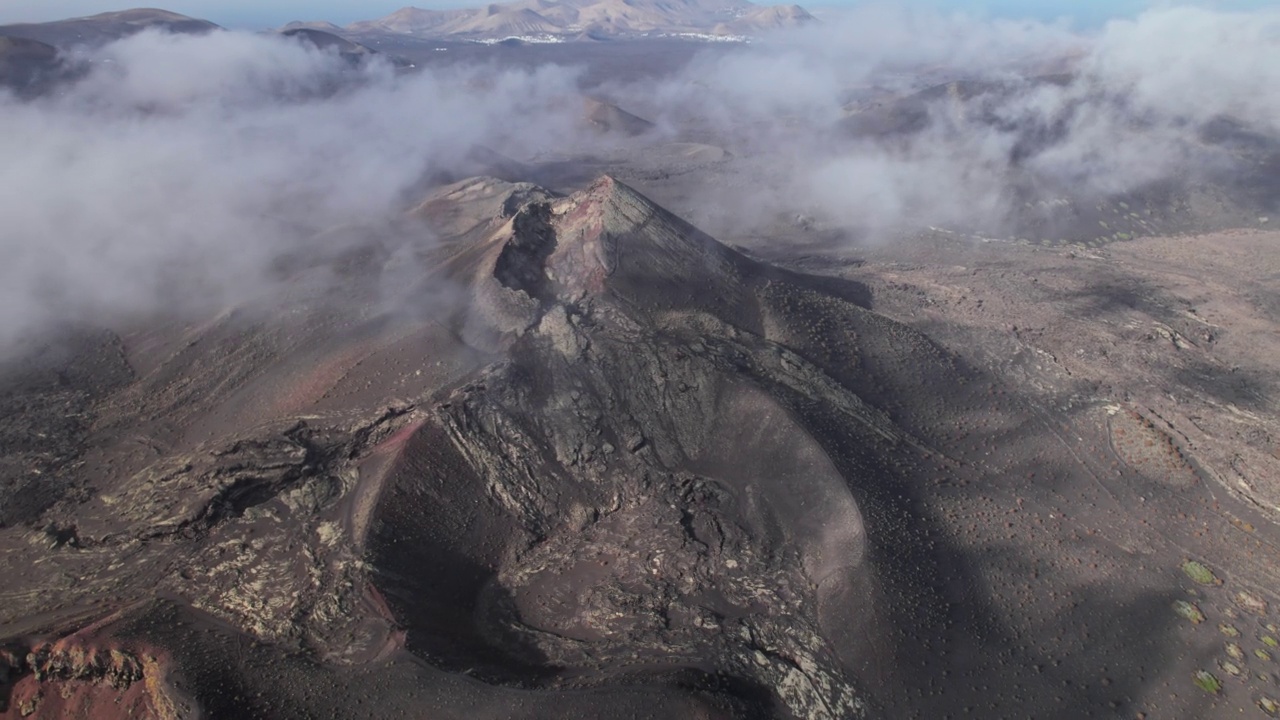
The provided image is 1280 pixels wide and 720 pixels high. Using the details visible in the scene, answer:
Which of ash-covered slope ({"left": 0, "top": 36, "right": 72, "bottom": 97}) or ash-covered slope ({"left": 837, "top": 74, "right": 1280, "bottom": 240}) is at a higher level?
ash-covered slope ({"left": 0, "top": 36, "right": 72, "bottom": 97})

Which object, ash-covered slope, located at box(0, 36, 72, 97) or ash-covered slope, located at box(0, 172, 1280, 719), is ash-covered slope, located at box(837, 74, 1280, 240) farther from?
ash-covered slope, located at box(0, 36, 72, 97)

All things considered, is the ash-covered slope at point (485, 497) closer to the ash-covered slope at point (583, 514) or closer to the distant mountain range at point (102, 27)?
the ash-covered slope at point (583, 514)

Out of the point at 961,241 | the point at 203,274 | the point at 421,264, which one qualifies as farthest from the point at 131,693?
the point at 961,241

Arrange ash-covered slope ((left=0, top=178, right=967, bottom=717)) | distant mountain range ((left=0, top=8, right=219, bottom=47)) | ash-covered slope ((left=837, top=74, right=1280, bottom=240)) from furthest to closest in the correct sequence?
distant mountain range ((left=0, top=8, right=219, bottom=47)), ash-covered slope ((left=837, top=74, right=1280, bottom=240)), ash-covered slope ((left=0, top=178, right=967, bottom=717))

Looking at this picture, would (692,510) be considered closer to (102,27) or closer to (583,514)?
(583,514)

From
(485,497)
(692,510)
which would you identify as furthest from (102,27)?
(692,510)

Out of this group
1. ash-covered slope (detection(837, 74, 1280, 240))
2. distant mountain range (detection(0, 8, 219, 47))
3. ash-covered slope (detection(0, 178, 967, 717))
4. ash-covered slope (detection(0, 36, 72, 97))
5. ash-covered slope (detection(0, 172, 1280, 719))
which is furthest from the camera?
distant mountain range (detection(0, 8, 219, 47))

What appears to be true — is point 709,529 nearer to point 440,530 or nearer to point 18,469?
point 440,530

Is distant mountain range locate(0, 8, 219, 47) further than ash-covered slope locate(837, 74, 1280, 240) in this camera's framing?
Yes

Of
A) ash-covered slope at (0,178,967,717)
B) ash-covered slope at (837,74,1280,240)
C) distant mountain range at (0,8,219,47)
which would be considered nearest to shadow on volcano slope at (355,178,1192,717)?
ash-covered slope at (0,178,967,717)

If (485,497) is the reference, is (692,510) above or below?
below

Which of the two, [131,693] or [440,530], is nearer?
[131,693]
